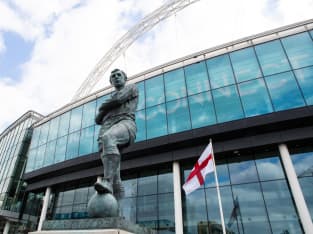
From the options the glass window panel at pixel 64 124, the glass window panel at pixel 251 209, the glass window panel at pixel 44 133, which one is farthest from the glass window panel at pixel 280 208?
the glass window panel at pixel 44 133

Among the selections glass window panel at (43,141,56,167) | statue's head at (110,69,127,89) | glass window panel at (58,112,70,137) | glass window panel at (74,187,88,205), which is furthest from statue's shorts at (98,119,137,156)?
glass window panel at (43,141,56,167)

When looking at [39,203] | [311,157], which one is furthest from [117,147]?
[39,203]

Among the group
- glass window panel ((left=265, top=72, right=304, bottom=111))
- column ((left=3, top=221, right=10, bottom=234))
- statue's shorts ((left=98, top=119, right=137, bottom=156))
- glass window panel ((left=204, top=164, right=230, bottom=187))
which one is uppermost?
glass window panel ((left=265, top=72, right=304, bottom=111))

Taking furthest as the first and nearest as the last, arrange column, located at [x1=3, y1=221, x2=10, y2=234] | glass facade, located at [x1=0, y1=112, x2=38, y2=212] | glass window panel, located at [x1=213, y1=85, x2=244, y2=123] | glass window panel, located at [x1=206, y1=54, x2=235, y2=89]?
1. glass facade, located at [x1=0, y1=112, x2=38, y2=212]
2. column, located at [x1=3, y1=221, x2=10, y2=234]
3. glass window panel, located at [x1=206, y1=54, x2=235, y2=89]
4. glass window panel, located at [x1=213, y1=85, x2=244, y2=123]

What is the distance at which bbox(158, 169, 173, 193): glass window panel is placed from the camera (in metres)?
16.4

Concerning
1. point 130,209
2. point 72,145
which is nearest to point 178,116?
point 130,209

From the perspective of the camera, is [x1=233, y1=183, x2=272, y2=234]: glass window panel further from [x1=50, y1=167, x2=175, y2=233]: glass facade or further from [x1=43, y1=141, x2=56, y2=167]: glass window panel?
[x1=43, y1=141, x2=56, y2=167]: glass window panel

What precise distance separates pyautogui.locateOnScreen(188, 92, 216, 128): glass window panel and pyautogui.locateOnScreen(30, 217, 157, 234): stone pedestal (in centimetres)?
1285

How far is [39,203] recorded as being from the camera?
25062 millimetres

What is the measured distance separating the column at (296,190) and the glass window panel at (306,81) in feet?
10.6

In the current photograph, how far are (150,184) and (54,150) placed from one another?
38.9 feet

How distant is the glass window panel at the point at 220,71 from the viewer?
1673 centimetres

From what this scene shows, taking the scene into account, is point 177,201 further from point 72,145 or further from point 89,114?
point 89,114

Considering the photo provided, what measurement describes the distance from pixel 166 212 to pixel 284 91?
11.0 m
